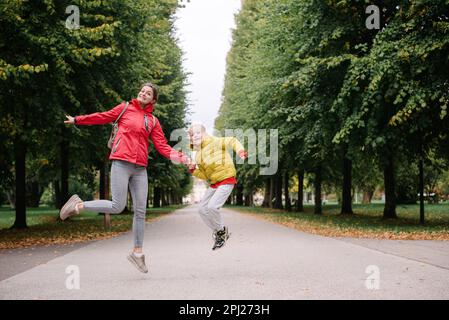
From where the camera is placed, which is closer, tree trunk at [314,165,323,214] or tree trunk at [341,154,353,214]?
tree trunk at [341,154,353,214]

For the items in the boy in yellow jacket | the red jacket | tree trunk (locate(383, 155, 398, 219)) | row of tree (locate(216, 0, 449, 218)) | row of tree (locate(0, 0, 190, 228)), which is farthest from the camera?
tree trunk (locate(383, 155, 398, 219))

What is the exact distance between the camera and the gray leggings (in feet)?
20.3

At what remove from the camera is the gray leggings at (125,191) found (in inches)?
244

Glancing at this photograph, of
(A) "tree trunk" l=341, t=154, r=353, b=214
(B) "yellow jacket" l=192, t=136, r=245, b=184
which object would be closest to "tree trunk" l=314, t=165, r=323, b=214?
(A) "tree trunk" l=341, t=154, r=353, b=214

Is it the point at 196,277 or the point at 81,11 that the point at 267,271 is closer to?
the point at 196,277

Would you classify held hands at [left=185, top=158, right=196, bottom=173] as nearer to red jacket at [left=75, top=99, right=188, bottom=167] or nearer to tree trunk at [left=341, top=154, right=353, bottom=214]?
red jacket at [left=75, top=99, right=188, bottom=167]

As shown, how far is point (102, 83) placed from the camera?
1369 centimetres

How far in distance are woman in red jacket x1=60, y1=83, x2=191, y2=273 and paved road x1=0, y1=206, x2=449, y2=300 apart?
763 mm

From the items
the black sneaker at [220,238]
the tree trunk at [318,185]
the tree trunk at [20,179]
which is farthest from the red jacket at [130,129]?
the tree trunk at [318,185]

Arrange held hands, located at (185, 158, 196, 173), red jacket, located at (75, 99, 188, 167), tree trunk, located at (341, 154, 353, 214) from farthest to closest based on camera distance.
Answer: tree trunk, located at (341, 154, 353, 214) → held hands, located at (185, 158, 196, 173) → red jacket, located at (75, 99, 188, 167)

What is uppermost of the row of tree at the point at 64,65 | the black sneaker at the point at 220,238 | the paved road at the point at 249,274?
the row of tree at the point at 64,65

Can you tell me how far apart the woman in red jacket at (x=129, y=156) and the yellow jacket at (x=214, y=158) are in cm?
64

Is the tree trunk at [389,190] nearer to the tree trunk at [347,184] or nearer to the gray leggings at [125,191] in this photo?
the tree trunk at [347,184]
